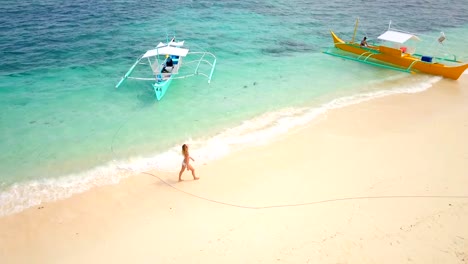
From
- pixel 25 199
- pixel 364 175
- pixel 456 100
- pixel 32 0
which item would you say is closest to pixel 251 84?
pixel 364 175

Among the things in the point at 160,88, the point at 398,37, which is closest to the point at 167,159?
the point at 160,88

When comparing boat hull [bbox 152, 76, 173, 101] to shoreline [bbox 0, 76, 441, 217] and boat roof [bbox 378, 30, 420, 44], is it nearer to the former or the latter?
shoreline [bbox 0, 76, 441, 217]

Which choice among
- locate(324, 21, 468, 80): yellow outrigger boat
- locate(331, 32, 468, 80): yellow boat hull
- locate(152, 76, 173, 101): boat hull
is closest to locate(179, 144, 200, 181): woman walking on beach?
locate(152, 76, 173, 101): boat hull

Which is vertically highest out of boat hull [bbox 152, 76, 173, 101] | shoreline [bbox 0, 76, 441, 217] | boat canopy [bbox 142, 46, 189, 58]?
boat canopy [bbox 142, 46, 189, 58]

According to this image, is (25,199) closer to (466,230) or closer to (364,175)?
(364,175)

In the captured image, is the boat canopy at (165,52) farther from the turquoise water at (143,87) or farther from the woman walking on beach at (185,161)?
the woman walking on beach at (185,161)

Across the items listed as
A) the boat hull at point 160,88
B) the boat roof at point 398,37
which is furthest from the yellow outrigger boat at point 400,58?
the boat hull at point 160,88
